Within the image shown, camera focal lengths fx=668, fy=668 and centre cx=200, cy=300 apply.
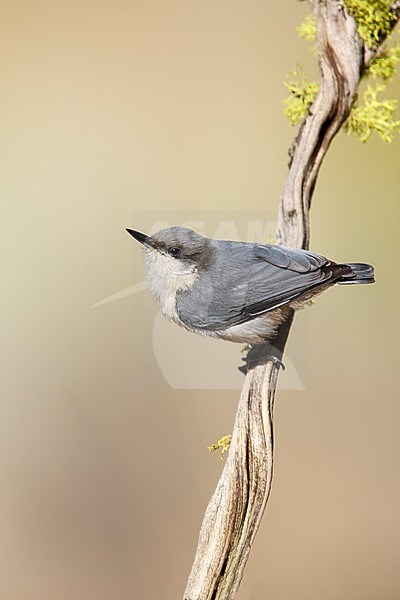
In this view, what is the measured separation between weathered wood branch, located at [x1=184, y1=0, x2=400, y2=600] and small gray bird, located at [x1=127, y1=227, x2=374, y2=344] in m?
0.07

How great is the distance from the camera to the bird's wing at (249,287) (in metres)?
0.99

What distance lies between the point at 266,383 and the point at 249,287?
15 centimetres

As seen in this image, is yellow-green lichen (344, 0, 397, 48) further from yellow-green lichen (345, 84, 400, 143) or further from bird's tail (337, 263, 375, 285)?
bird's tail (337, 263, 375, 285)

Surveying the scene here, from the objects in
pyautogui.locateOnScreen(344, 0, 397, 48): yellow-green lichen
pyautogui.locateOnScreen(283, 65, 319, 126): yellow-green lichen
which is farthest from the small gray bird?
pyautogui.locateOnScreen(344, 0, 397, 48): yellow-green lichen

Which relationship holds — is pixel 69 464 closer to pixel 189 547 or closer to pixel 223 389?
pixel 189 547

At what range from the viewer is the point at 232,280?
39.9 inches

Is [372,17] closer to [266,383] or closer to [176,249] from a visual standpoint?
[176,249]

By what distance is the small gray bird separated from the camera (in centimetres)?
98

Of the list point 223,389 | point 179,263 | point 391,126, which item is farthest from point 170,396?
point 391,126

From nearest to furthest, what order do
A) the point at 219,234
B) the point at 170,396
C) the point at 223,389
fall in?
the point at 219,234 → the point at 223,389 → the point at 170,396

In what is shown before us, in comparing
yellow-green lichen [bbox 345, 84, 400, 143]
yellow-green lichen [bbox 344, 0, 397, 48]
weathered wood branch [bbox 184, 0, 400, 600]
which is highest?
yellow-green lichen [bbox 344, 0, 397, 48]

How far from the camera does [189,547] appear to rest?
1479mm

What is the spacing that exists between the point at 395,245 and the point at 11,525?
3.48ft

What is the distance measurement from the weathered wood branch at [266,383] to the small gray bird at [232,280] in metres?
0.07
